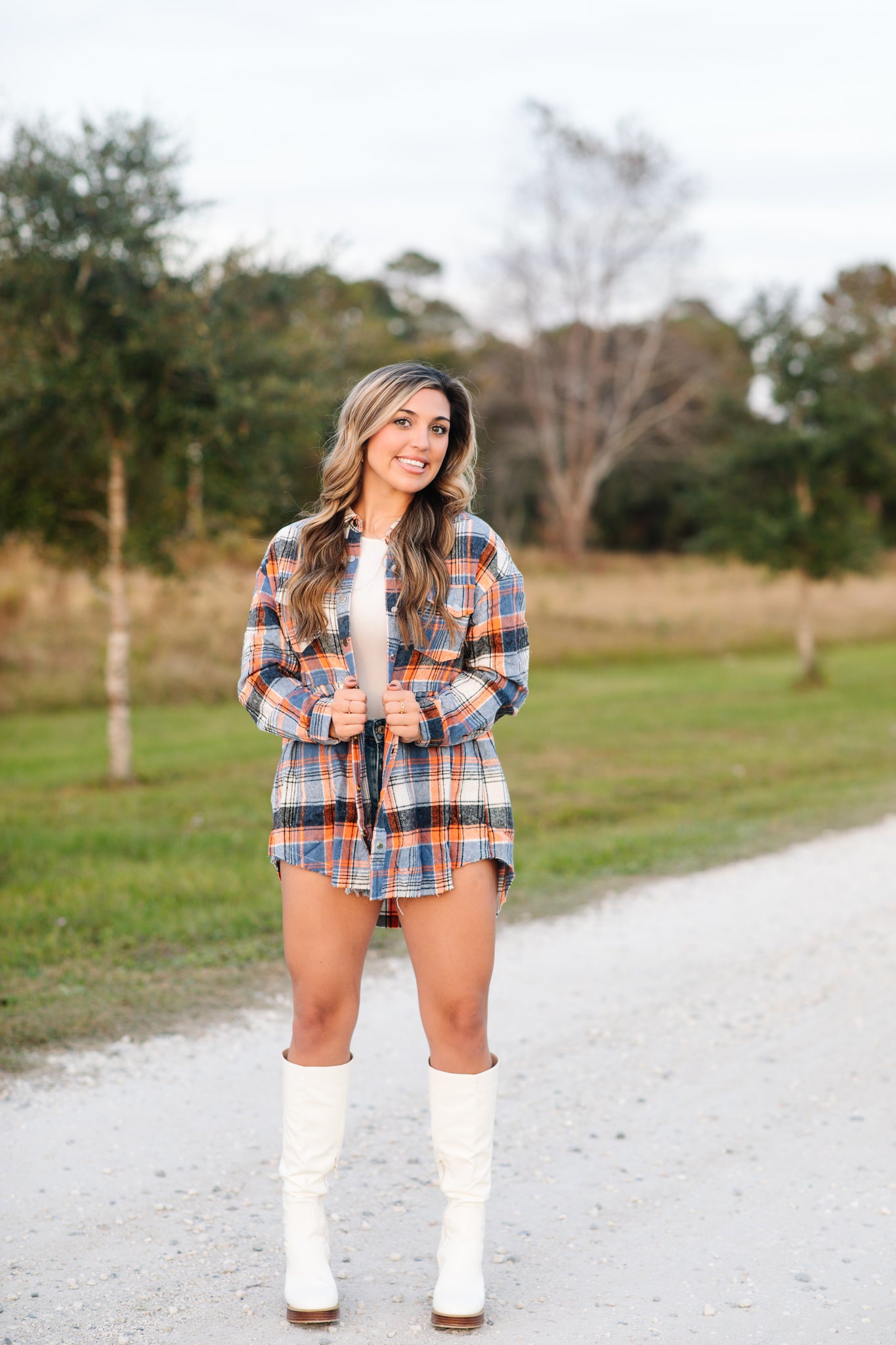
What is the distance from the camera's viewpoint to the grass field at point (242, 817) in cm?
544

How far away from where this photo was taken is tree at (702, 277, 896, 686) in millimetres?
18141

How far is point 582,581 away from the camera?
2903 centimetres

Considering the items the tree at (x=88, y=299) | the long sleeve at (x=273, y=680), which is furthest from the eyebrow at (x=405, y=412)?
the tree at (x=88, y=299)

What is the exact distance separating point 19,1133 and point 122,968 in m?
1.69

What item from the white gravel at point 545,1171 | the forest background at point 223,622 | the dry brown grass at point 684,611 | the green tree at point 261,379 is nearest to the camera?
the white gravel at point 545,1171

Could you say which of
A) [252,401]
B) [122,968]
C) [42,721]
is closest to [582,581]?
[42,721]

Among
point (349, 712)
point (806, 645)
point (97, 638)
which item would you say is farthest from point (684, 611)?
point (349, 712)

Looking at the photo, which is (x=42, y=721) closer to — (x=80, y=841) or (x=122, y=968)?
(x=80, y=841)

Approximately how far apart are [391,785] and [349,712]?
0.68ft

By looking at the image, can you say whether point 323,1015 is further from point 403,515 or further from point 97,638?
point 97,638

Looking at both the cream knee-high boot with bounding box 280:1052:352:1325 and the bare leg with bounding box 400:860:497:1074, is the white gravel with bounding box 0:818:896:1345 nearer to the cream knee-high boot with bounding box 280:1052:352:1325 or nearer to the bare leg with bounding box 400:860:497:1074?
the cream knee-high boot with bounding box 280:1052:352:1325

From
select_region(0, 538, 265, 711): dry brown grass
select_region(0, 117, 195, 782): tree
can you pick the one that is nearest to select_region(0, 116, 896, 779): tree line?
→ select_region(0, 117, 195, 782): tree

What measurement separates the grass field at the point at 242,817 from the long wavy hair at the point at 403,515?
8.38 ft

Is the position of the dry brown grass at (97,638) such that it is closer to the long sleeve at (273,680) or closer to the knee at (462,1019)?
the long sleeve at (273,680)
